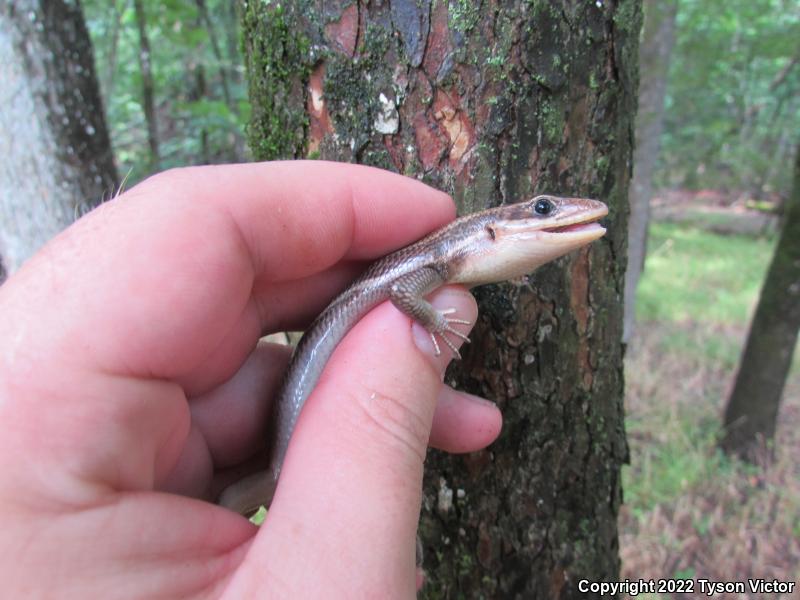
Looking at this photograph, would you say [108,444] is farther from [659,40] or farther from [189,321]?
[659,40]

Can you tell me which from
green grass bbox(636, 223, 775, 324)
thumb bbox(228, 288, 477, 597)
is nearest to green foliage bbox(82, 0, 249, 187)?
thumb bbox(228, 288, 477, 597)

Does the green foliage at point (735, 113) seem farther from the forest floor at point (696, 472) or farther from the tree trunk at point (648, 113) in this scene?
the tree trunk at point (648, 113)

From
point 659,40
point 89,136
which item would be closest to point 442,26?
point 89,136

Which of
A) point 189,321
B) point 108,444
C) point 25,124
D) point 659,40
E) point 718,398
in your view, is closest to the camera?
point 108,444

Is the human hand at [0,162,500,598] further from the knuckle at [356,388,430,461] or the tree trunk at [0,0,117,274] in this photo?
the tree trunk at [0,0,117,274]

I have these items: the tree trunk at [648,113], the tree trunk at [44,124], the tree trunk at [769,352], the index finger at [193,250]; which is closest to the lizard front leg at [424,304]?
the index finger at [193,250]

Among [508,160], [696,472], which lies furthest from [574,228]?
[696,472]

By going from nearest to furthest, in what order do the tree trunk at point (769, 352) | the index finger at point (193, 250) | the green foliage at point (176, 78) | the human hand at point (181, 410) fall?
the human hand at point (181, 410)
the index finger at point (193, 250)
the tree trunk at point (769, 352)
the green foliage at point (176, 78)
